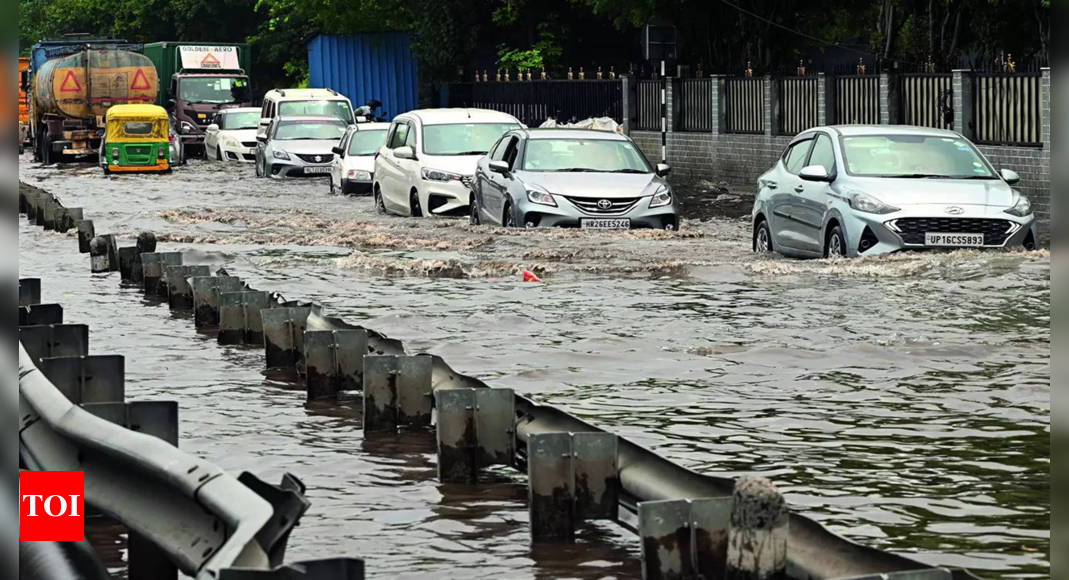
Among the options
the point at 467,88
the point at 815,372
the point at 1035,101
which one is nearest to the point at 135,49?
the point at 467,88

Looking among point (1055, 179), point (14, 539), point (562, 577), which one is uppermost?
point (1055, 179)

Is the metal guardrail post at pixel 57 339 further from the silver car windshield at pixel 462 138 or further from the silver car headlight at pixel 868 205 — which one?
the silver car windshield at pixel 462 138

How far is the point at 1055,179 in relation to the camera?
3596mm

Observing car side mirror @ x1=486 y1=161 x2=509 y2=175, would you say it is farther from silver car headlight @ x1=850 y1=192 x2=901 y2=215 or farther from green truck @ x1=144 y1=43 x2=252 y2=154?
green truck @ x1=144 y1=43 x2=252 y2=154

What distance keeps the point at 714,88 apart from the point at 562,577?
30441 mm

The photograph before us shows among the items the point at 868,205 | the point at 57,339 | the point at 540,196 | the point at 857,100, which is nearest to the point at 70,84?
the point at 857,100

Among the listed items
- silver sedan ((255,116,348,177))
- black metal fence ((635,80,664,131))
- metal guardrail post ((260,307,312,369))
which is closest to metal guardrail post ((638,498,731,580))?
metal guardrail post ((260,307,312,369))

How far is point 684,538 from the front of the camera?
226 inches

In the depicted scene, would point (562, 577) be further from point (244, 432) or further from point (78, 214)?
point (78, 214)

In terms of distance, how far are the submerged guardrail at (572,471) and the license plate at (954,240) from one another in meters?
6.89

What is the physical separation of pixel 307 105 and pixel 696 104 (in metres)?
9.99

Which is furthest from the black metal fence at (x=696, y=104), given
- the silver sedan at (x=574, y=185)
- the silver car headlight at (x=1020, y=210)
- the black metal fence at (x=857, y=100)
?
the silver car headlight at (x=1020, y=210)

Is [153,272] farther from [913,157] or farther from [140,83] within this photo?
[140,83]

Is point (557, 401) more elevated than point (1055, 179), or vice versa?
point (1055, 179)
